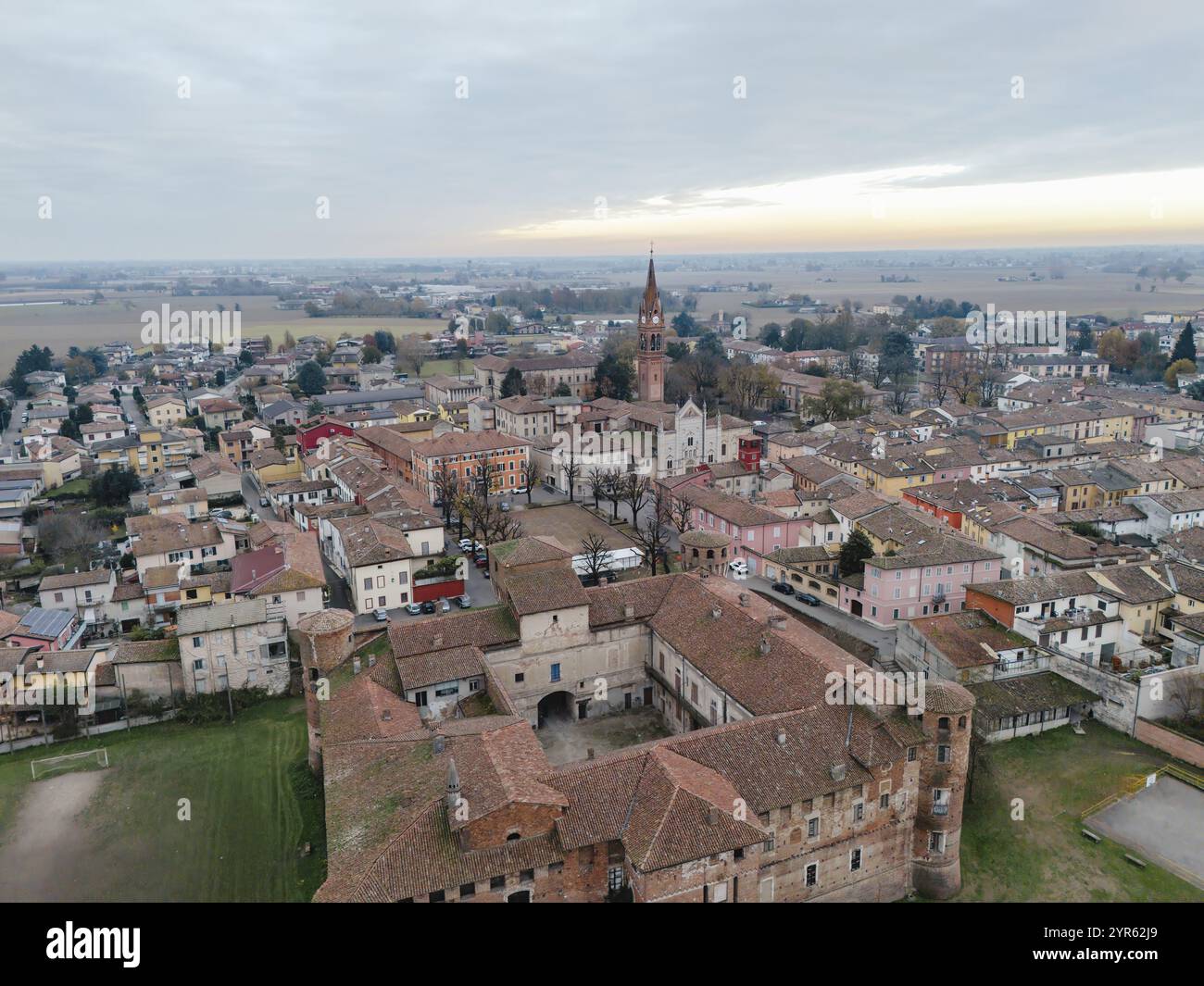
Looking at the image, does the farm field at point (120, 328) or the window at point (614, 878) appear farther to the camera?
the farm field at point (120, 328)

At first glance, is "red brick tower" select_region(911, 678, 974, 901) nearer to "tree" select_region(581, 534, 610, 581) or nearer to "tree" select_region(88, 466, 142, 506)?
"tree" select_region(581, 534, 610, 581)

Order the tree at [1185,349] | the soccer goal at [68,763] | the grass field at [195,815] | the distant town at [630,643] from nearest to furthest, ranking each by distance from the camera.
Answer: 1. the distant town at [630,643]
2. the grass field at [195,815]
3. the soccer goal at [68,763]
4. the tree at [1185,349]

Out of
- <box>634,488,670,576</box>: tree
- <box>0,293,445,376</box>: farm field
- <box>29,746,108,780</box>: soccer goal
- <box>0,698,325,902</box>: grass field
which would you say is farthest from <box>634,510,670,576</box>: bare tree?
<box>0,293,445,376</box>: farm field

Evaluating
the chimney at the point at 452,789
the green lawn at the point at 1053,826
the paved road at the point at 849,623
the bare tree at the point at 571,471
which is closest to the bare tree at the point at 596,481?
the bare tree at the point at 571,471

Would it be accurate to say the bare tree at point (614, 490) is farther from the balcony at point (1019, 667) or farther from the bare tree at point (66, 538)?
the bare tree at point (66, 538)

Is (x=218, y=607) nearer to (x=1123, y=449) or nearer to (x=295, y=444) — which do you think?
(x=295, y=444)

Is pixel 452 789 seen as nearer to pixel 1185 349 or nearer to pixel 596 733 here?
pixel 596 733
